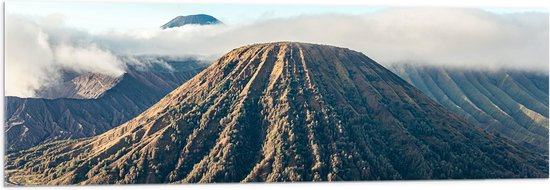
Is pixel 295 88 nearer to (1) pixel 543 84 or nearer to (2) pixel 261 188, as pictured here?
(2) pixel 261 188

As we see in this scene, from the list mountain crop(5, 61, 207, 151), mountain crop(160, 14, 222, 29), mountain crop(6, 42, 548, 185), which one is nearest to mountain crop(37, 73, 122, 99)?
mountain crop(5, 61, 207, 151)

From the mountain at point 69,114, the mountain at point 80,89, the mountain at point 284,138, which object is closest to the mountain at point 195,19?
the mountain at point 284,138

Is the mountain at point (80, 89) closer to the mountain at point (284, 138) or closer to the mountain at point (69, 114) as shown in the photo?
the mountain at point (69, 114)

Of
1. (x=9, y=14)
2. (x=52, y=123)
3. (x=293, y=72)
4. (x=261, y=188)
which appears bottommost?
(x=52, y=123)

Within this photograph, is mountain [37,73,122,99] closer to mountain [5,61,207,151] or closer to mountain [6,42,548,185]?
mountain [5,61,207,151]

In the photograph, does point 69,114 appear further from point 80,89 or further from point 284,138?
point 284,138

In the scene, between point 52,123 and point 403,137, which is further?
point 52,123

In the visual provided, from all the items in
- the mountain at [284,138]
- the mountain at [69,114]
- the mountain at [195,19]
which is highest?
the mountain at [195,19]

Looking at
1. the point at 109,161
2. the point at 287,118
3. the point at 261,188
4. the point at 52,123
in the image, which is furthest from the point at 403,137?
the point at 52,123

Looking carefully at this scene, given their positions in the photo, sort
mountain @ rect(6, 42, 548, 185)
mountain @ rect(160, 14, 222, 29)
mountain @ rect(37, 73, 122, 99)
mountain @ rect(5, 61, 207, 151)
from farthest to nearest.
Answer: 1. mountain @ rect(37, 73, 122, 99)
2. mountain @ rect(5, 61, 207, 151)
3. mountain @ rect(160, 14, 222, 29)
4. mountain @ rect(6, 42, 548, 185)
